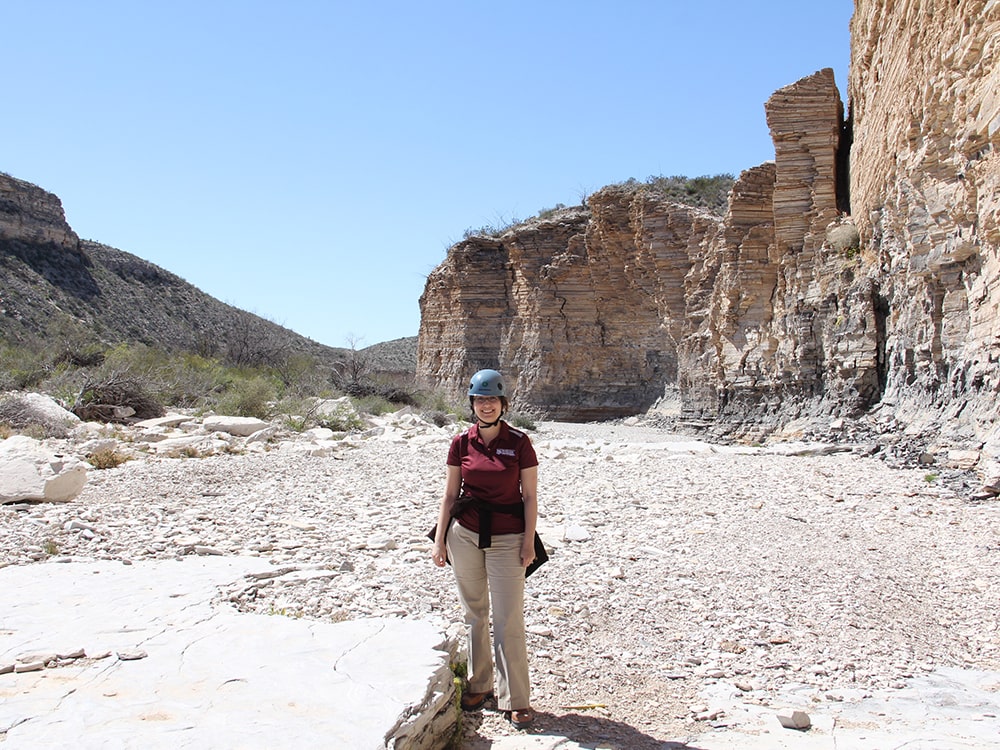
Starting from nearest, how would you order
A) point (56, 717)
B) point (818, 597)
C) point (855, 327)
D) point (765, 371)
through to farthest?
point (56, 717), point (818, 597), point (855, 327), point (765, 371)

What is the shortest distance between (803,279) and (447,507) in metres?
14.1

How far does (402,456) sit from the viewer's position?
37.1 ft

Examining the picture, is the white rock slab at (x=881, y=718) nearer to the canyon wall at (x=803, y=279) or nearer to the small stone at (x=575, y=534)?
the small stone at (x=575, y=534)

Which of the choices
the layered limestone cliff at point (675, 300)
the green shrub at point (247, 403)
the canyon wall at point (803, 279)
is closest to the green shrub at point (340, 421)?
the green shrub at point (247, 403)

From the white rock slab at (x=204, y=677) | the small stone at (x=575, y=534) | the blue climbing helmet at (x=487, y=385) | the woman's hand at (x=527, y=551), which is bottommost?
the small stone at (x=575, y=534)

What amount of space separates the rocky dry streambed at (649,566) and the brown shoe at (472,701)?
3.1 inches

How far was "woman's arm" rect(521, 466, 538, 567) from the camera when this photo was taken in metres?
2.97

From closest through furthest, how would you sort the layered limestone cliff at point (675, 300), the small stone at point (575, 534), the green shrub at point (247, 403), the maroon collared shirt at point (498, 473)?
1. the maroon collared shirt at point (498, 473)
2. the small stone at point (575, 534)
3. the layered limestone cliff at point (675, 300)
4. the green shrub at point (247, 403)

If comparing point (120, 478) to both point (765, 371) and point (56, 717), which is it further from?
point (765, 371)

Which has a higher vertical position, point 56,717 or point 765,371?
point 765,371

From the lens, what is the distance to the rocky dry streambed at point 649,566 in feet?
11.1

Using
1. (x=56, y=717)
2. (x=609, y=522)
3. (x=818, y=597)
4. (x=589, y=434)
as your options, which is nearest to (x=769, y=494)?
(x=609, y=522)

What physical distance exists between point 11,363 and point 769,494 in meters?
17.4

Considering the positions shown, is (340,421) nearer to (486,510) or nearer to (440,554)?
(440,554)
